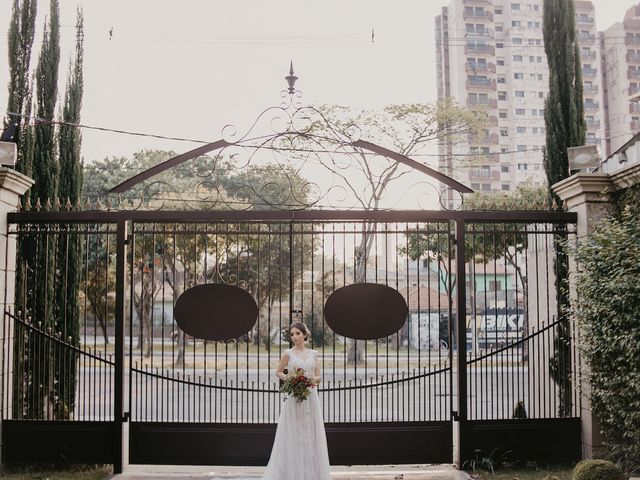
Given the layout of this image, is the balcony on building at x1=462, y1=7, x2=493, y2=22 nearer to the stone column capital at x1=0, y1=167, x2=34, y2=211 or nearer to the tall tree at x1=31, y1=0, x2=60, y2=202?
the tall tree at x1=31, y1=0, x2=60, y2=202

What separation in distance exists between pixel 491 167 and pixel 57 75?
51806 millimetres

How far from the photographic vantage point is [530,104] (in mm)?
57156

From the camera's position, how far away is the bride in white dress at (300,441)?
18.2ft

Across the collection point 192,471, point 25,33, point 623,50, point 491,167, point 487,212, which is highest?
point 623,50

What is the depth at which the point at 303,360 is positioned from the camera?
5.75 meters

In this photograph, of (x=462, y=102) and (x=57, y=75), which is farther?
(x=462, y=102)

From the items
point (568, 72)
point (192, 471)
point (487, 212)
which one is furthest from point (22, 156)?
point (568, 72)

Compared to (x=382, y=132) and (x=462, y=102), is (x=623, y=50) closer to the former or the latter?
(x=462, y=102)

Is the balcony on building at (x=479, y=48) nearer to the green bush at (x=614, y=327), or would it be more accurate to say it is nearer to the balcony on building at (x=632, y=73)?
the balcony on building at (x=632, y=73)

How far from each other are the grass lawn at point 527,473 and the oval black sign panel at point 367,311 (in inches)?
64.4

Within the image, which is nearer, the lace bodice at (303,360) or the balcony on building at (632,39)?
the lace bodice at (303,360)

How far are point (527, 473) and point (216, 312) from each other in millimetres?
3494

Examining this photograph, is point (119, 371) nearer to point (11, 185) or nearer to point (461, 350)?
point (11, 185)

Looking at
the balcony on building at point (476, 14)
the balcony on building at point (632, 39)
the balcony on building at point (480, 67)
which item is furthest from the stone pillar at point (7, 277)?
the balcony on building at point (632, 39)
